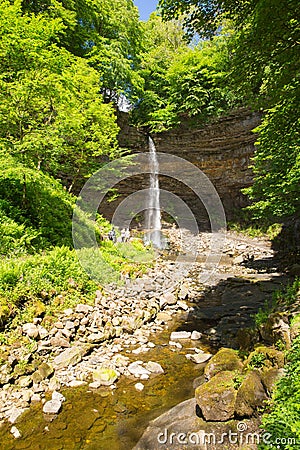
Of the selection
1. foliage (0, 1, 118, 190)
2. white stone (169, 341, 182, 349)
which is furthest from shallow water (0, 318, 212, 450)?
foliage (0, 1, 118, 190)

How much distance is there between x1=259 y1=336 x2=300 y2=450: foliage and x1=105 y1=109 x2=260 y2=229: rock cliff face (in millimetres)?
20474

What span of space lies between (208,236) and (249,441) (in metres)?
20.5

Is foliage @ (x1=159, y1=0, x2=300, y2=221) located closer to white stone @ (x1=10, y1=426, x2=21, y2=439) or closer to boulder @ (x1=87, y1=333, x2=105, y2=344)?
boulder @ (x1=87, y1=333, x2=105, y2=344)

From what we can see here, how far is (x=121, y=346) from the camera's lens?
633 centimetres

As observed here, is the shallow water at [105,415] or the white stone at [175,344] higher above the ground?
the white stone at [175,344]

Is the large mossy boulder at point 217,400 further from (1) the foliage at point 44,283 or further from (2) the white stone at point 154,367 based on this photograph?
(1) the foliage at point 44,283

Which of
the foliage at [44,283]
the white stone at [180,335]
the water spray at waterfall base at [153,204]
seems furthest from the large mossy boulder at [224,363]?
the water spray at waterfall base at [153,204]

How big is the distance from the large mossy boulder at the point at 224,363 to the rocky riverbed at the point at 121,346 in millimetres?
530

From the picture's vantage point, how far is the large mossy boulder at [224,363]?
425cm

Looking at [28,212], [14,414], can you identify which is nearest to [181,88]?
[28,212]

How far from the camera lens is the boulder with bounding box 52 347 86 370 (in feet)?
17.6

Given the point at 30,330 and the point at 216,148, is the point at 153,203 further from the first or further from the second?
the point at 30,330

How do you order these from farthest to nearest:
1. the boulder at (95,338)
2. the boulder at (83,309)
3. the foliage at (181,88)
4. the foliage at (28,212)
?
the foliage at (181,88) → the foliage at (28,212) → the boulder at (83,309) → the boulder at (95,338)

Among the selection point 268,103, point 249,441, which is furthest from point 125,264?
point 249,441
